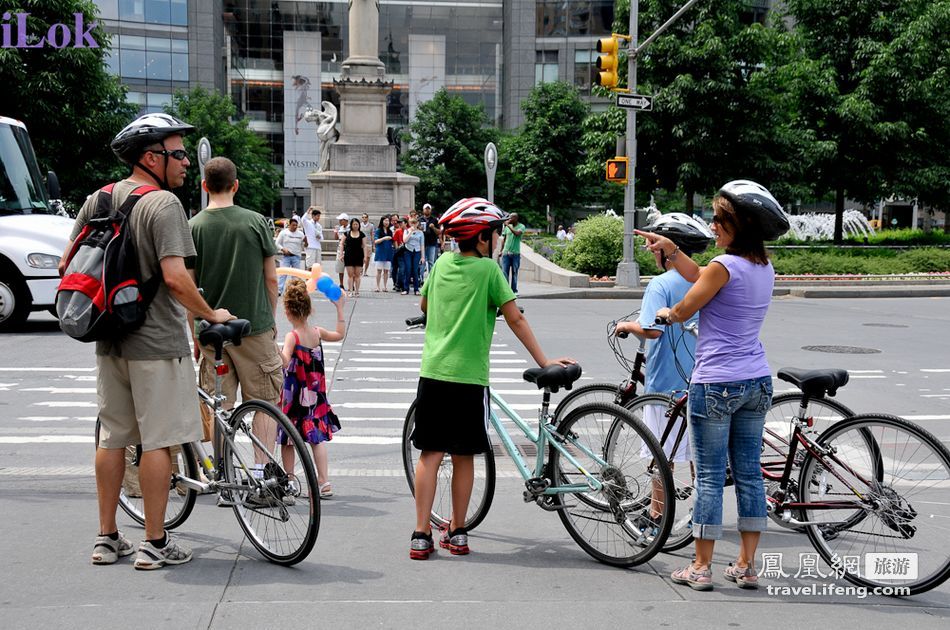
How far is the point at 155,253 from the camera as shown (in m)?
4.74

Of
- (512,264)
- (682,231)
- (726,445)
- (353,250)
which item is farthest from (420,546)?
(512,264)

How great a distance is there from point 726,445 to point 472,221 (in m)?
1.59

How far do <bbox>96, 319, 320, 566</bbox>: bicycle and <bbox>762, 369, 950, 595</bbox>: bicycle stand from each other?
235 centimetres

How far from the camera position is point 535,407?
958cm

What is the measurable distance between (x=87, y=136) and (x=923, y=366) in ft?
111

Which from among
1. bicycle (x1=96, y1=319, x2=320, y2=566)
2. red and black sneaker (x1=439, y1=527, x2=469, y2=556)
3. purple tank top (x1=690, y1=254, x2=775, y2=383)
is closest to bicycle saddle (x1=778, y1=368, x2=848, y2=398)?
purple tank top (x1=690, y1=254, x2=775, y2=383)

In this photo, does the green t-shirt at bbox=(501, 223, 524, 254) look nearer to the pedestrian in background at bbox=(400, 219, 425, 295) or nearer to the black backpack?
the pedestrian in background at bbox=(400, 219, 425, 295)

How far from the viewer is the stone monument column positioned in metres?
34.5

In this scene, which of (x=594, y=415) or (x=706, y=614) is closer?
(x=706, y=614)

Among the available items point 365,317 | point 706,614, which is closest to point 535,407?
point 706,614

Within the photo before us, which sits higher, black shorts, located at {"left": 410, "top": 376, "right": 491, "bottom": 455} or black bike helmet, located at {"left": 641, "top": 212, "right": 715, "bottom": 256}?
black bike helmet, located at {"left": 641, "top": 212, "right": 715, "bottom": 256}

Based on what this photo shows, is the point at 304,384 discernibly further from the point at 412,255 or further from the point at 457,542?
the point at 412,255

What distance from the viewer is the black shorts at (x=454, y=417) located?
4965 mm

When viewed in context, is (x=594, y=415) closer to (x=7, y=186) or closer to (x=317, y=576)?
(x=317, y=576)
